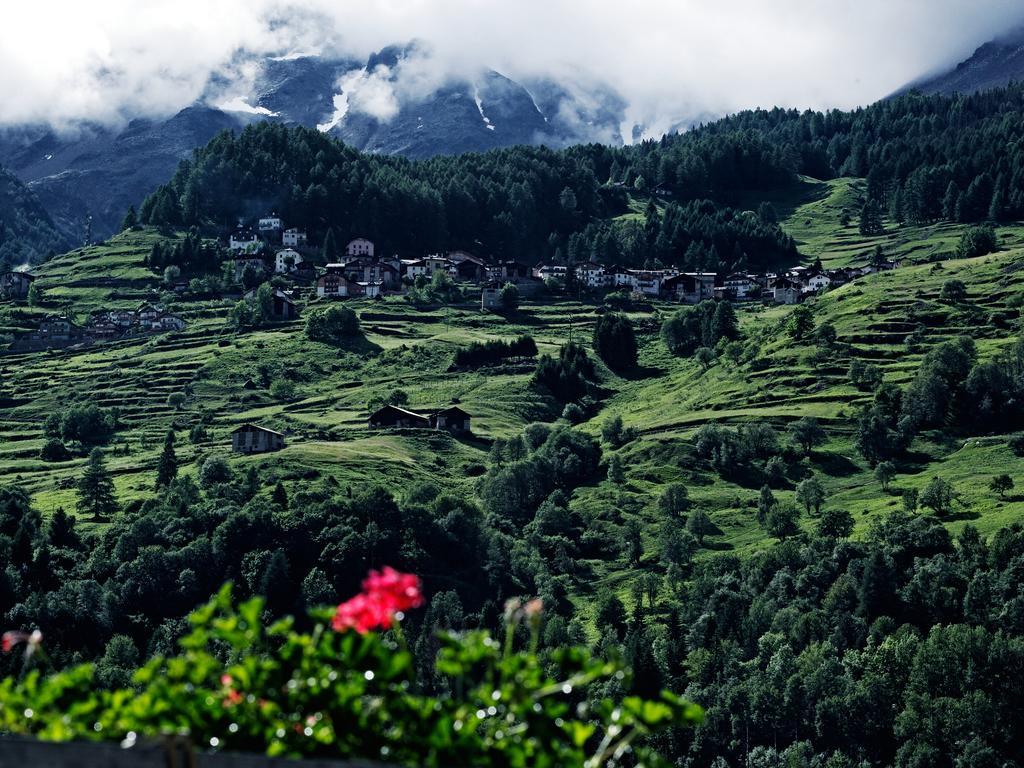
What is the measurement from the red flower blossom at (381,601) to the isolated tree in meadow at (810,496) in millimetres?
139153

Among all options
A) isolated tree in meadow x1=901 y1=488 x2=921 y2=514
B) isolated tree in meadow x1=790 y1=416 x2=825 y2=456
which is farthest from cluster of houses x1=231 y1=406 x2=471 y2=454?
isolated tree in meadow x1=901 y1=488 x2=921 y2=514

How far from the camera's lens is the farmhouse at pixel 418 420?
18225cm

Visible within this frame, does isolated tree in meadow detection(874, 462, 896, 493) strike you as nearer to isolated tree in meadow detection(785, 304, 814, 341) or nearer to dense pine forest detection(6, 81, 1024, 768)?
dense pine forest detection(6, 81, 1024, 768)

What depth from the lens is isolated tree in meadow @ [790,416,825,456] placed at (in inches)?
6422

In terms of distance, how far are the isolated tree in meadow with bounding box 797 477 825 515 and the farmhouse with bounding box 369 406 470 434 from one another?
48160 mm

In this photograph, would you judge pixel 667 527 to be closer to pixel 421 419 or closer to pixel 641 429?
pixel 641 429

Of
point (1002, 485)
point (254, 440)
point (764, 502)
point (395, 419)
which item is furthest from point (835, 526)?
point (254, 440)

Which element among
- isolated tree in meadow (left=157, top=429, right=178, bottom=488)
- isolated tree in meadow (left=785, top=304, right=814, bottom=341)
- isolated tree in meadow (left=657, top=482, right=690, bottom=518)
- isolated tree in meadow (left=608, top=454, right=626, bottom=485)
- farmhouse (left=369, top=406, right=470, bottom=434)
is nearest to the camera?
isolated tree in meadow (left=657, top=482, right=690, bottom=518)

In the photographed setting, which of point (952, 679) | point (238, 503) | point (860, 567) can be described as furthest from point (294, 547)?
point (952, 679)

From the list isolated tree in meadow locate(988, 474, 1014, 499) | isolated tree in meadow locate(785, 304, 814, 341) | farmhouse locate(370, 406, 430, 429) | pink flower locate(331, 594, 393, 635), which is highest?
pink flower locate(331, 594, 393, 635)

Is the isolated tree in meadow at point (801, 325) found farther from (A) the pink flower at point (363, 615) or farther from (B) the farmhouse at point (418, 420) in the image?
(A) the pink flower at point (363, 615)

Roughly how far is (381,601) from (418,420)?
170750mm

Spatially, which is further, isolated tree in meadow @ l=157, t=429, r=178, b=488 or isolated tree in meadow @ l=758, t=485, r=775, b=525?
isolated tree in meadow @ l=157, t=429, r=178, b=488

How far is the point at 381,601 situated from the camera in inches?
475
